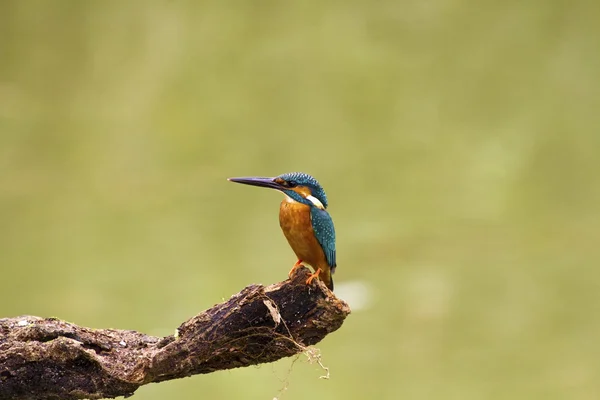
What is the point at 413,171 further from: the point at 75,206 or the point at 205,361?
the point at 205,361

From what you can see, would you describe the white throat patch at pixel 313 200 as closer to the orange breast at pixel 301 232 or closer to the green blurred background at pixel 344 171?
the orange breast at pixel 301 232

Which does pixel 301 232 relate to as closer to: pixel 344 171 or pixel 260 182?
pixel 260 182

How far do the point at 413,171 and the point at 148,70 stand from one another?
4.50 ft

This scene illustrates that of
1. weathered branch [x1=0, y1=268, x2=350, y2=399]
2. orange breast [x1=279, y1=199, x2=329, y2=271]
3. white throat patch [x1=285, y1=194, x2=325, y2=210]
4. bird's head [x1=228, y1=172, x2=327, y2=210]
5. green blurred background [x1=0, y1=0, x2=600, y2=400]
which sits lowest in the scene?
weathered branch [x1=0, y1=268, x2=350, y2=399]

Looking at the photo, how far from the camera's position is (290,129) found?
3.40 meters

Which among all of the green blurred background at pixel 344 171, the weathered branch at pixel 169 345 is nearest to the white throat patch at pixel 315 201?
the weathered branch at pixel 169 345

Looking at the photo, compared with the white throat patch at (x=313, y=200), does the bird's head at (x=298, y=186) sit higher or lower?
higher

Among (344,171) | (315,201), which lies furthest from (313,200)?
(344,171)

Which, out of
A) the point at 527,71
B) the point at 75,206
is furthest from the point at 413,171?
the point at 75,206

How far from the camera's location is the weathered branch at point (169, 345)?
140 centimetres

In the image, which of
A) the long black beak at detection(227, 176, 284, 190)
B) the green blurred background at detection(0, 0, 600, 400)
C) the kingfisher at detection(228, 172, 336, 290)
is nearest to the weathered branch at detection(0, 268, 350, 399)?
the kingfisher at detection(228, 172, 336, 290)

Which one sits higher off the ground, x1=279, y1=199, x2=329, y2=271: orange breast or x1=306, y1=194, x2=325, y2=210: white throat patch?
x1=306, y1=194, x2=325, y2=210: white throat patch

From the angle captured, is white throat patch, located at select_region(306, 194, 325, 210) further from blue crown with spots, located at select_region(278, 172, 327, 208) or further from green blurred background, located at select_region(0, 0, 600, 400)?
green blurred background, located at select_region(0, 0, 600, 400)

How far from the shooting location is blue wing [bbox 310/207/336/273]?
1.63 meters
